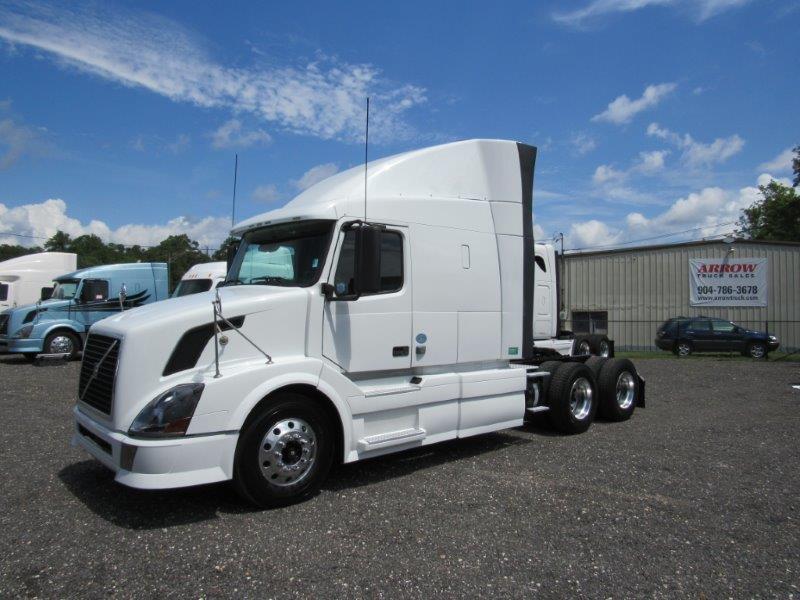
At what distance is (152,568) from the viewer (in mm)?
3832

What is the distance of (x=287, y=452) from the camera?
4973 mm

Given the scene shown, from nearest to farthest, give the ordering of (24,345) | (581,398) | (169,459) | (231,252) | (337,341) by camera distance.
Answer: (169,459), (337,341), (231,252), (581,398), (24,345)

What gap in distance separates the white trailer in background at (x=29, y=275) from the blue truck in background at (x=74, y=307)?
6.73 meters

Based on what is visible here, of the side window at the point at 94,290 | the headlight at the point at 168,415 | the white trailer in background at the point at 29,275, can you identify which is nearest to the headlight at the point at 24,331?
the side window at the point at 94,290

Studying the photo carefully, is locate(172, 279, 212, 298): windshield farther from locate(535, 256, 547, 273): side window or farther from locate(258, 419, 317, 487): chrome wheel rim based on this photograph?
locate(258, 419, 317, 487): chrome wheel rim

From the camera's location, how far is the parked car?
2380 centimetres

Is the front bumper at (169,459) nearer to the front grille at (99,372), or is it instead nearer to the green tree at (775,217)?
the front grille at (99,372)

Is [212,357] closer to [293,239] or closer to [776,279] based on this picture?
[293,239]

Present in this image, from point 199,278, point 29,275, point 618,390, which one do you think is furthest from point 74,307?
point 618,390

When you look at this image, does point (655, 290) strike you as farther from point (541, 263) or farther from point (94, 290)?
point (94, 290)

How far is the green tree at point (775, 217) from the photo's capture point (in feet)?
174

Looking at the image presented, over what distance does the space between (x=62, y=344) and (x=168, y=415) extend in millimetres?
14779

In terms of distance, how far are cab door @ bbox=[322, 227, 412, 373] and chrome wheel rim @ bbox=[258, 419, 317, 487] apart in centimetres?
72

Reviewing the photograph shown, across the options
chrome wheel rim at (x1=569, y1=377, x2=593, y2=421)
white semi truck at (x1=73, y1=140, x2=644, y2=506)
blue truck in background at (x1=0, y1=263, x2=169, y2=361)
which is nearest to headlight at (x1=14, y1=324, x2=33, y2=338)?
blue truck in background at (x1=0, y1=263, x2=169, y2=361)
